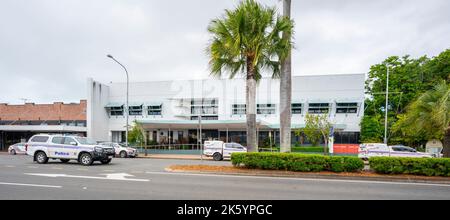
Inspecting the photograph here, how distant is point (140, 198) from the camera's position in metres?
6.95

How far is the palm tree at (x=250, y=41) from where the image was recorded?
448 inches

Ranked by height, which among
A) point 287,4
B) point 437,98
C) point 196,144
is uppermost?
point 287,4

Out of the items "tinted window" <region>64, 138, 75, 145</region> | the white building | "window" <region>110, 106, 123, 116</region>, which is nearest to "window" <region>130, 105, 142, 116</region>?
the white building

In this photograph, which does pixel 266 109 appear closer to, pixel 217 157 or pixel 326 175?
pixel 217 157

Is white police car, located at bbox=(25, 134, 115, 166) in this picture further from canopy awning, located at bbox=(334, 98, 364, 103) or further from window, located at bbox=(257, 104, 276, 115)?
canopy awning, located at bbox=(334, 98, 364, 103)

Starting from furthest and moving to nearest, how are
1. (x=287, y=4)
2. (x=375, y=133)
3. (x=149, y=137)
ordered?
(x=149, y=137), (x=375, y=133), (x=287, y=4)

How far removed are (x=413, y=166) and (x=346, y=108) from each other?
18094mm

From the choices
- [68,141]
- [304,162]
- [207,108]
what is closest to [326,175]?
[304,162]

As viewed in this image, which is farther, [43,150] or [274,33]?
[43,150]

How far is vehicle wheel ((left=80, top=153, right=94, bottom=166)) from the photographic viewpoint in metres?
14.7

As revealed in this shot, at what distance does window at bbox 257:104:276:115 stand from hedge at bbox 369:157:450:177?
1842cm
